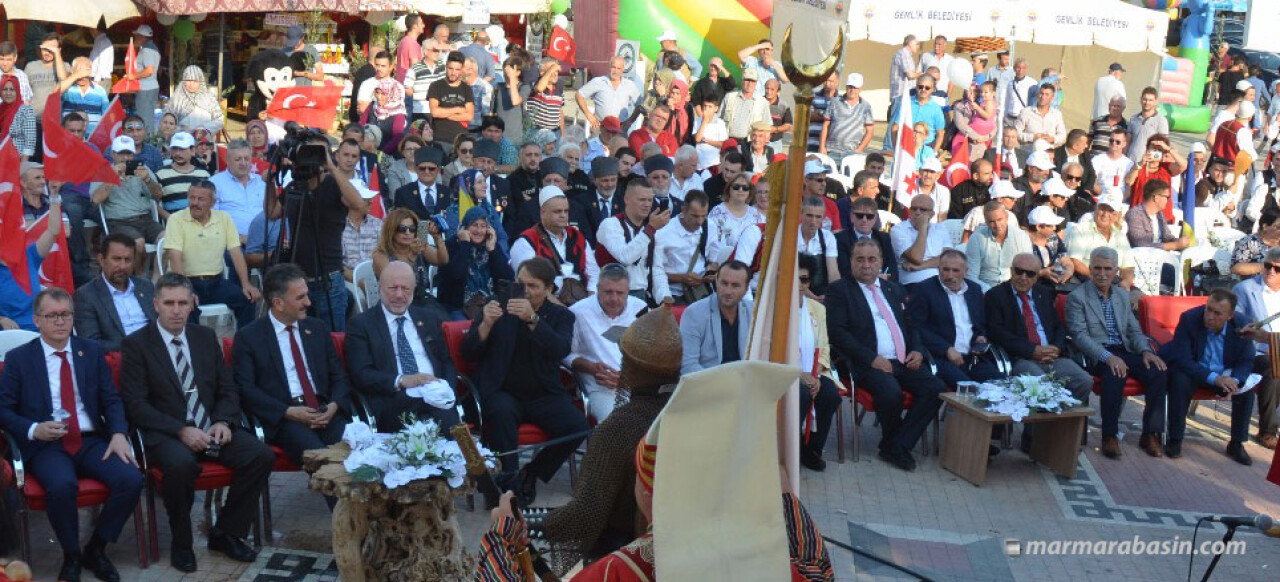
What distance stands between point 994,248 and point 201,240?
19.4ft

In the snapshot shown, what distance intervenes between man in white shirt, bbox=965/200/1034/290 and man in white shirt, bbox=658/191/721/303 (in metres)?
2.12

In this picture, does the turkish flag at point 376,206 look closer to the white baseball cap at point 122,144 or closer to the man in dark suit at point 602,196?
the man in dark suit at point 602,196

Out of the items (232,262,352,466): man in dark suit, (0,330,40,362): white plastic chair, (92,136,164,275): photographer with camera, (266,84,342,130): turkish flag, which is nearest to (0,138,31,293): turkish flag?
(0,330,40,362): white plastic chair

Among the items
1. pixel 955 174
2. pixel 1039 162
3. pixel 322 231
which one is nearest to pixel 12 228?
→ pixel 322 231

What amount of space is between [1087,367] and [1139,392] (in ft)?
1.29

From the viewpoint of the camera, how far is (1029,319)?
9.49 meters

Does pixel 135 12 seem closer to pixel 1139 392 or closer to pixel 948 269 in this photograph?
pixel 948 269

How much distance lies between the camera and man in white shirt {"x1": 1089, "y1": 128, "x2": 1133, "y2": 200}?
14117 mm

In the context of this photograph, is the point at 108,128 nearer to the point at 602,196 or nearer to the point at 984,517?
the point at 602,196

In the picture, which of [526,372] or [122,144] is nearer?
[526,372]

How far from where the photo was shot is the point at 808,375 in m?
8.41

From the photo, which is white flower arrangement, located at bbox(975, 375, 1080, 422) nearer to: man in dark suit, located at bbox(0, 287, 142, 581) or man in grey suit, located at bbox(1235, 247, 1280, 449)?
man in grey suit, located at bbox(1235, 247, 1280, 449)

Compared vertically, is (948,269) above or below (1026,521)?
above

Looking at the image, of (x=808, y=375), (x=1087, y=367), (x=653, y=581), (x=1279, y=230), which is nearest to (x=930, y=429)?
(x=1087, y=367)
